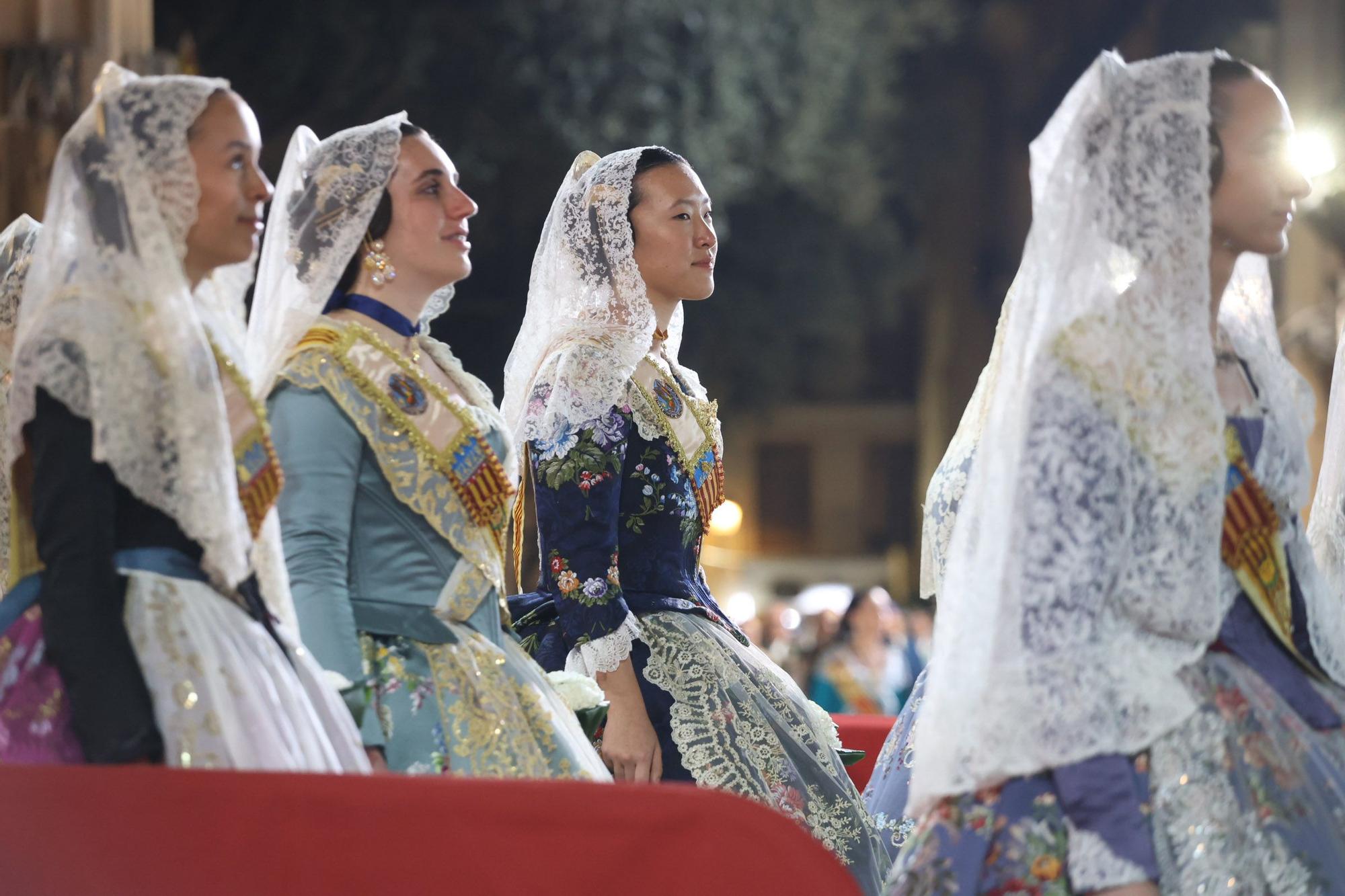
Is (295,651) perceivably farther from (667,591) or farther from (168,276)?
(667,591)

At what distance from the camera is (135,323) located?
2.58m

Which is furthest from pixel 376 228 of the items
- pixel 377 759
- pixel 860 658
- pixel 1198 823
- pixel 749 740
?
pixel 860 658

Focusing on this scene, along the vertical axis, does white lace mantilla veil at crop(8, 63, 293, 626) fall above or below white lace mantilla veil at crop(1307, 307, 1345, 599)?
above

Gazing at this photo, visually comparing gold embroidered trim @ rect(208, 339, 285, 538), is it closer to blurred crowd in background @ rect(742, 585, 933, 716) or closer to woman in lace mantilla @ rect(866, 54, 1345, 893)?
woman in lace mantilla @ rect(866, 54, 1345, 893)

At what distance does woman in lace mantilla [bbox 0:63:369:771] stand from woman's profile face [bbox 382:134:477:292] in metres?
0.57

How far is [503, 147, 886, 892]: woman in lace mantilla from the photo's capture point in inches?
142

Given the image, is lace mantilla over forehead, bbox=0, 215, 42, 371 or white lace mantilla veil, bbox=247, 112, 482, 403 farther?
lace mantilla over forehead, bbox=0, 215, 42, 371

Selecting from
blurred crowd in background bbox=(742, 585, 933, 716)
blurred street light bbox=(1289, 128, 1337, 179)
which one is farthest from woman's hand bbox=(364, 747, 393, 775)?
blurred street light bbox=(1289, 128, 1337, 179)

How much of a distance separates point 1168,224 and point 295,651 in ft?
4.58

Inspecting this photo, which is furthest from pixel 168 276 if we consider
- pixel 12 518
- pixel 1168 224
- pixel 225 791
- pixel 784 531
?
pixel 784 531

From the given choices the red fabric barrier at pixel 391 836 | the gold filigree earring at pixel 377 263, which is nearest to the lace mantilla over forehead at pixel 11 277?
the gold filigree earring at pixel 377 263

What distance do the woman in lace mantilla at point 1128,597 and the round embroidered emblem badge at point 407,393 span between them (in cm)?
99

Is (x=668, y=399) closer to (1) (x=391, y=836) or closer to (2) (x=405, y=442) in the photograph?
(2) (x=405, y=442)

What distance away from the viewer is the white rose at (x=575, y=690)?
3.31 metres
